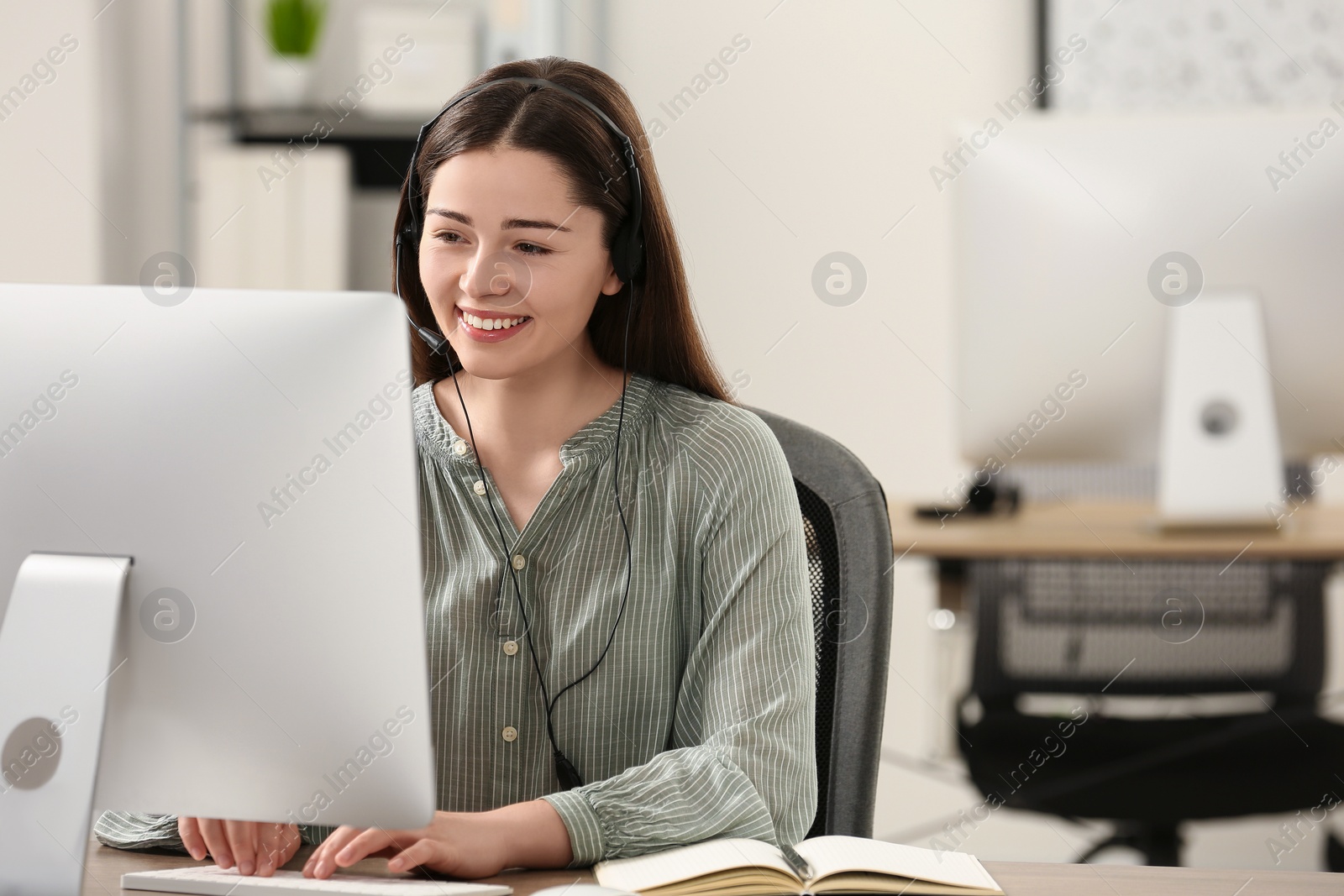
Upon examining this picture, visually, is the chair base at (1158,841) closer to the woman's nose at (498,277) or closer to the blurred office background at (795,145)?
the blurred office background at (795,145)

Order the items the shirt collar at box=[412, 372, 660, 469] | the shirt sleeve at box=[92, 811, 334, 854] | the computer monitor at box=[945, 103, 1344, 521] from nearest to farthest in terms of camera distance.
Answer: the shirt sleeve at box=[92, 811, 334, 854] → the shirt collar at box=[412, 372, 660, 469] → the computer monitor at box=[945, 103, 1344, 521]

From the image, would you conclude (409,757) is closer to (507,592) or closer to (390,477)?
(390,477)

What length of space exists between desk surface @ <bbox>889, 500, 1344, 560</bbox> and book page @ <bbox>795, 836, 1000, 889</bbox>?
793mm

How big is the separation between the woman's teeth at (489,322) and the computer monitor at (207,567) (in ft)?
1.32

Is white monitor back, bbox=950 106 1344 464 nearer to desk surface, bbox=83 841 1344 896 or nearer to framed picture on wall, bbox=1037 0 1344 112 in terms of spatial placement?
desk surface, bbox=83 841 1344 896

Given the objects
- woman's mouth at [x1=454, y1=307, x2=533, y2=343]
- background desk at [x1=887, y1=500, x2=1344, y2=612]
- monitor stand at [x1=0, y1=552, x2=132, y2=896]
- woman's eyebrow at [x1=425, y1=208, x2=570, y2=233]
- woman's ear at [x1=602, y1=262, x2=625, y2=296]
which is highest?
woman's eyebrow at [x1=425, y1=208, x2=570, y2=233]

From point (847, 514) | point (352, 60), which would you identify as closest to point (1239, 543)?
point (847, 514)

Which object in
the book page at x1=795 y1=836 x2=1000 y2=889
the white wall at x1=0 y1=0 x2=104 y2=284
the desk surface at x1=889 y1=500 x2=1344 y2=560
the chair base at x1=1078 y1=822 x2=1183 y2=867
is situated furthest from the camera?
the white wall at x1=0 y1=0 x2=104 y2=284

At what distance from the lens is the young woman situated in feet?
3.65

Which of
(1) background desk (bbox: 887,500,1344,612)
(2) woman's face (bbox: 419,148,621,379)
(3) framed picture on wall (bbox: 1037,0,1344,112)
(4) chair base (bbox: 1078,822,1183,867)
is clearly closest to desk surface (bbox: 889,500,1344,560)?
(1) background desk (bbox: 887,500,1344,612)

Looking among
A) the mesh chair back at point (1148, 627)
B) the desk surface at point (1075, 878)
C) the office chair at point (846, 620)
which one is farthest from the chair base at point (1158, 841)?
the desk surface at point (1075, 878)

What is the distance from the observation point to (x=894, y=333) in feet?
9.61

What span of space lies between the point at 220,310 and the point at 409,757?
29 centimetres

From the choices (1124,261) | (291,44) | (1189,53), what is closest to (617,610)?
(1124,261)
